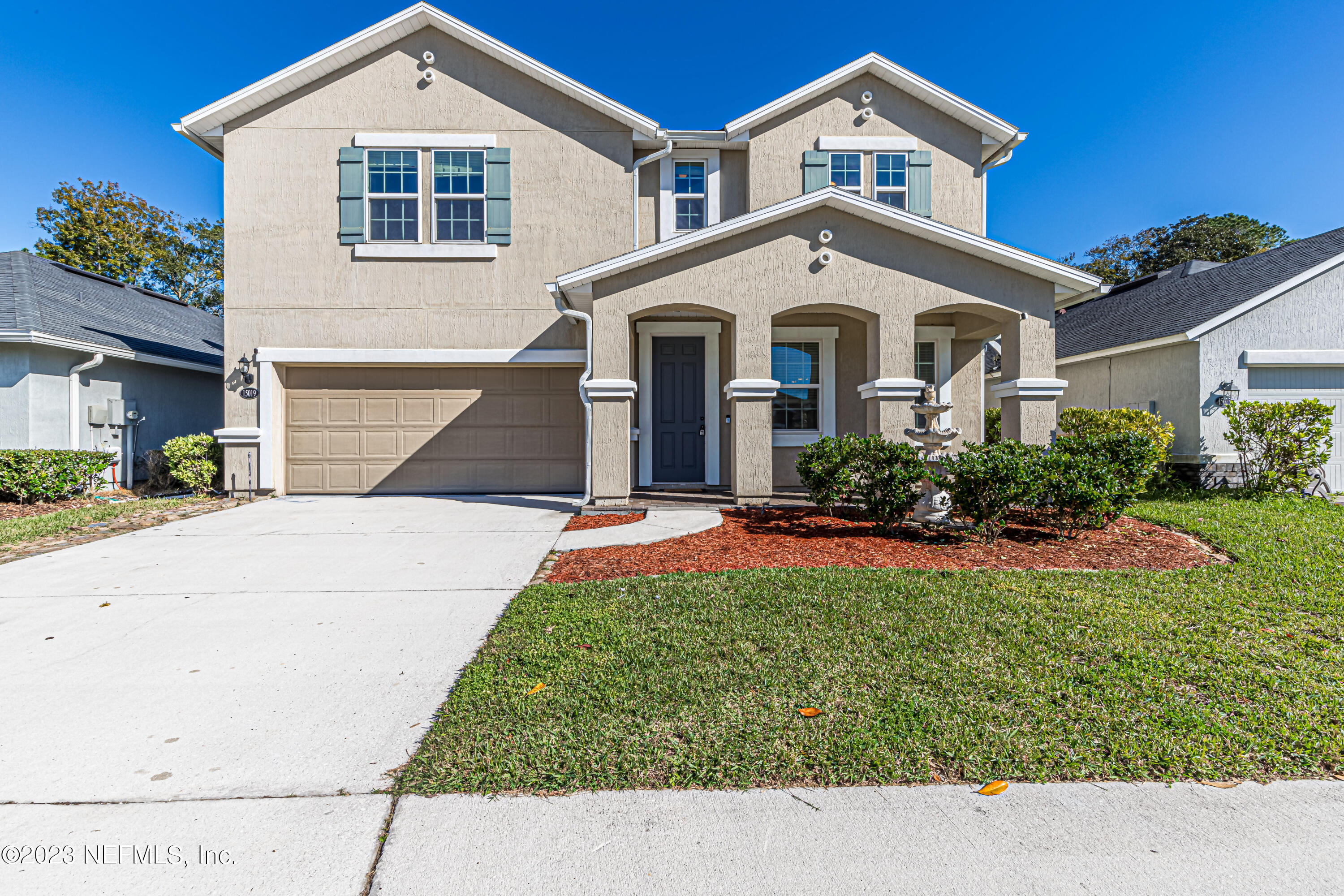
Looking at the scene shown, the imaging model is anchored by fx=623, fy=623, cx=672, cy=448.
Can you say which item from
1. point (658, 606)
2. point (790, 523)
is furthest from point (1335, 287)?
point (658, 606)

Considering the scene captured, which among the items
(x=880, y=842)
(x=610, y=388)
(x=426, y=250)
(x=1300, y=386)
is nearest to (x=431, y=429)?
(x=426, y=250)

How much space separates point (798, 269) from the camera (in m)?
8.42

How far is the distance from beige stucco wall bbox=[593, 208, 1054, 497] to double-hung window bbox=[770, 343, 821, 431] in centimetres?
235

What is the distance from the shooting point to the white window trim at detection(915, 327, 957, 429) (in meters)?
10.8

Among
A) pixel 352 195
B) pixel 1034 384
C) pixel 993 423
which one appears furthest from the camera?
pixel 993 423

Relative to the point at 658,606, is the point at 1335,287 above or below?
above

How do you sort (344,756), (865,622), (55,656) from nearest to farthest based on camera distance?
1. (344,756)
2. (55,656)
3. (865,622)

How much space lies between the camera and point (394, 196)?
10.5 m

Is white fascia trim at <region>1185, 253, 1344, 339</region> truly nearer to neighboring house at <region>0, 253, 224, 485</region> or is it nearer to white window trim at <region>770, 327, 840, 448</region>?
white window trim at <region>770, 327, 840, 448</region>

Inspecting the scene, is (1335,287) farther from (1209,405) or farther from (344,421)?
(344,421)

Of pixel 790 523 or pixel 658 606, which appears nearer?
pixel 658 606

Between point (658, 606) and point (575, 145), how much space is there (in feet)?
29.7

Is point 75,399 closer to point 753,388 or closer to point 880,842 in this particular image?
point 753,388

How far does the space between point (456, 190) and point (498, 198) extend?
0.75 m
